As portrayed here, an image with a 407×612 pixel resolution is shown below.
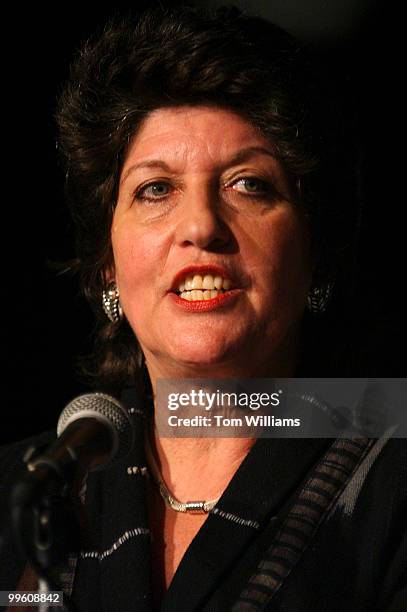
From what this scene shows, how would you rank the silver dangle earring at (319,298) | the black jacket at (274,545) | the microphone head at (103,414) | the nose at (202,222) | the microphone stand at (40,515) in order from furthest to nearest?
1. the silver dangle earring at (319,298)
2. the nose at (202,222)
3. the black jacket at (274,545)
4. the microphone head at (103,414)
5. the microphone stand at (40,515)

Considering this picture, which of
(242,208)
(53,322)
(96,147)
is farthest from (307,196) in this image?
(53,322)

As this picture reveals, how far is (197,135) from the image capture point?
1776mm

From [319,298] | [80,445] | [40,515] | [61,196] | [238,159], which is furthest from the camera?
[61,196]

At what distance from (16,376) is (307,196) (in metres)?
0.99

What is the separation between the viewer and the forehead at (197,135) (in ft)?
5.79

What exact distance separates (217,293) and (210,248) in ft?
0.27

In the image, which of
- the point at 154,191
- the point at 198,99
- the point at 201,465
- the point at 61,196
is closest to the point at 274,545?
the point at 201,465

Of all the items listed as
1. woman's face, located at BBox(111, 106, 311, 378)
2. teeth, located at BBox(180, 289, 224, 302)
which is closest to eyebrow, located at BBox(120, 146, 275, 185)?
woman's face, located at BBox(111, 106, 311, 378)

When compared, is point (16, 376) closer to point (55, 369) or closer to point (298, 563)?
point (55, 369)

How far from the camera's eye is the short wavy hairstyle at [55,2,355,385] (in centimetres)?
181

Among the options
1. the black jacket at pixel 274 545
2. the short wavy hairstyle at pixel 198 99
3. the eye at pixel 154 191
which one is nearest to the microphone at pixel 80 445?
the black jacket at pixel 274 545

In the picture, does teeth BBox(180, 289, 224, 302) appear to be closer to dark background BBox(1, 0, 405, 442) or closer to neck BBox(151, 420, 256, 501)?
neck BBox(151, 420, 256, 501)

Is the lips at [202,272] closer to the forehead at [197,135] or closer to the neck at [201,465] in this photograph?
the forehead at [197,135]

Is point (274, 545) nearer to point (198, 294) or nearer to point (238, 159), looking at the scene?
point (198, 294)
